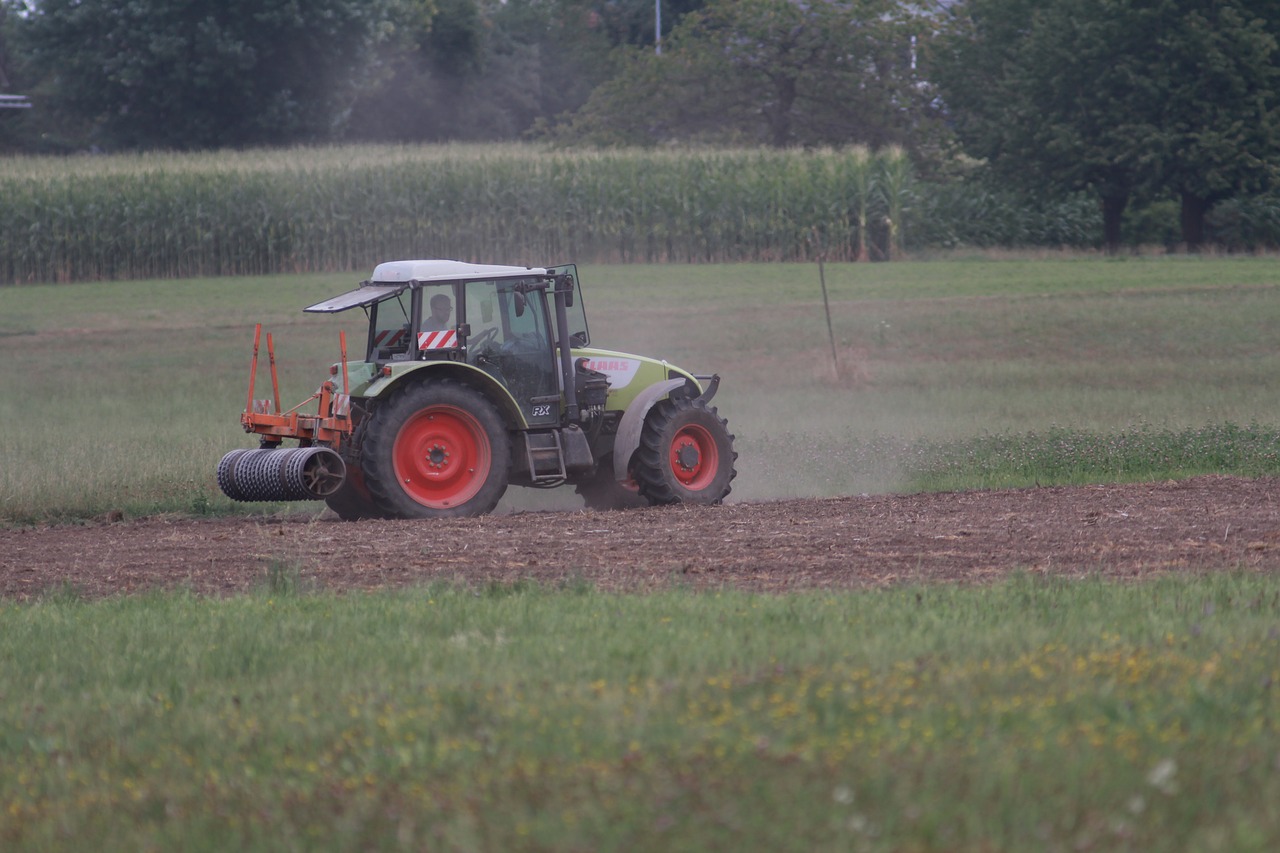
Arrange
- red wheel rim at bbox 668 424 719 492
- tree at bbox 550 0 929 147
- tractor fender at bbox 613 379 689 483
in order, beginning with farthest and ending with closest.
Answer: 1. tree at bbox 550 0 929 147
2. red wheel rim at bbox 668 424 719 492
3. tractor fender at bbox 613 379 689 483

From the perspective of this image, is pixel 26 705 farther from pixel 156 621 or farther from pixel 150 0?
pixel 150 0

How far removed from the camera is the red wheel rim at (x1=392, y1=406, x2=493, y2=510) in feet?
40.0

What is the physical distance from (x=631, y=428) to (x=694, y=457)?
834 millimetres

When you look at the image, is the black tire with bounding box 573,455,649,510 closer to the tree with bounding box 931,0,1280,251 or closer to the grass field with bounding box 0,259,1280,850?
the grass field with bounding box 0,259,1280,850

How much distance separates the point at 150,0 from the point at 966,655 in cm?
4768

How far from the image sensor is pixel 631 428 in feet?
42.1

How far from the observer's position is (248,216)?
3356 centimetres

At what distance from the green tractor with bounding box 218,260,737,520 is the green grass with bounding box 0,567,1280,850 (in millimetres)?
4187

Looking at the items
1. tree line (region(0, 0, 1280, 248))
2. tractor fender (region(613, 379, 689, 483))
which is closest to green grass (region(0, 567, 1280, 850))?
tractor fender (region(613, 379, 689, 483))

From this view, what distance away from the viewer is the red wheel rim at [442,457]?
40.0 feet

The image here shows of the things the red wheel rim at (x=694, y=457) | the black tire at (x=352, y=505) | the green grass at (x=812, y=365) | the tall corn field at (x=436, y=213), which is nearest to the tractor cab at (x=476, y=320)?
the black tire at (x=352, y=505)

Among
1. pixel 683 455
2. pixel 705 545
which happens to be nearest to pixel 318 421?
pixel 683 455

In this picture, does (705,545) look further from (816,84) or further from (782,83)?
(782,83)

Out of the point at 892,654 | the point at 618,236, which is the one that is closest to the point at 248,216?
the point at 618,236
